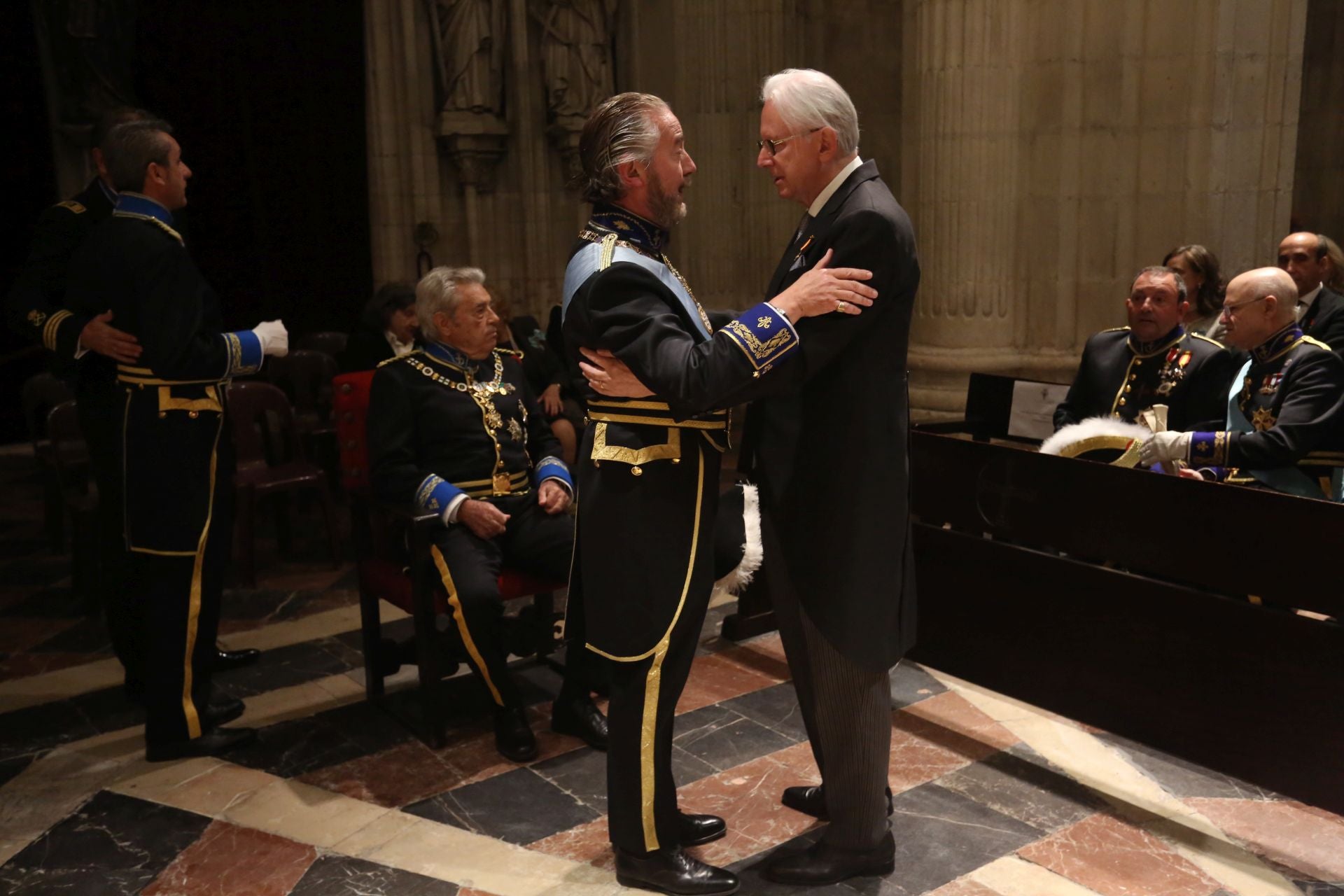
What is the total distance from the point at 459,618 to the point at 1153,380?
8.54 ft

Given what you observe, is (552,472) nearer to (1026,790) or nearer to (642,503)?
(642,503)

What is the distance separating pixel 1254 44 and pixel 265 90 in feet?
22.5

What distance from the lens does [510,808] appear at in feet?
10.8

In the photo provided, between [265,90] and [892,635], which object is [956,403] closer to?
[892,635]

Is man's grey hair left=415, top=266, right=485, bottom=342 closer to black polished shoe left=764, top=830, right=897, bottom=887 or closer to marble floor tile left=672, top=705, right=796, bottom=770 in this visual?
marble floor tile left=672, top=705, right=796, bottom=770

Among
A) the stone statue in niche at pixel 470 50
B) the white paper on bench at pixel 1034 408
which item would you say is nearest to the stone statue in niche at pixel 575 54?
the stone statue in niche at pixel 470 50

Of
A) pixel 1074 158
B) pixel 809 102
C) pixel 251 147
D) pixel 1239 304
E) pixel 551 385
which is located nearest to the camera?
pixel 809 102

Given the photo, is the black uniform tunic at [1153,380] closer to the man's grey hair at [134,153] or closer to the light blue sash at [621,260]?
the light blue sash at [621,260]

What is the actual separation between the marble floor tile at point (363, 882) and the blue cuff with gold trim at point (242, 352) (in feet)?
4.83

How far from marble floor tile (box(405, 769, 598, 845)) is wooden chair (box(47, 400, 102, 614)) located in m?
2.64

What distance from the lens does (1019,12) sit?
6070 millimetres

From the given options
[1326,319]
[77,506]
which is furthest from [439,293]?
[1326,319]

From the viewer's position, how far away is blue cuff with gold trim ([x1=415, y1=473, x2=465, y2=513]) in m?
3.68

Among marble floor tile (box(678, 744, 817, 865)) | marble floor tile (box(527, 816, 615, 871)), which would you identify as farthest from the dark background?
marble floor tile (box(527, 816, 615, 871))
